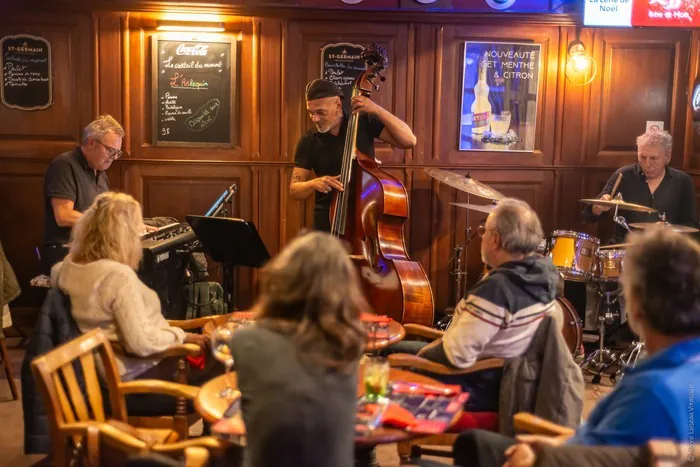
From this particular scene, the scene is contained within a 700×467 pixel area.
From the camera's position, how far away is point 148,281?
4715 mm

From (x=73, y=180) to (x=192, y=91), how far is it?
145cm

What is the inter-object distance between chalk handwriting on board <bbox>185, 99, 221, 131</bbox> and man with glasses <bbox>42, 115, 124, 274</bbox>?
1.13 metres

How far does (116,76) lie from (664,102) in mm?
4126

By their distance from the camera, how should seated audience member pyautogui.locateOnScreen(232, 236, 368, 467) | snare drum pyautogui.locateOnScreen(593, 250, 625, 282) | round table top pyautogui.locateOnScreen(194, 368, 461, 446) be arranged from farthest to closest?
snare drum pyautogui.locateOnScreen(593, 250, 625, 282)
round table top pyautogui.locateOnScreen(194, 368, 461, 446)
seated audience member pyautogui.locateOnScreen(232, 236, 368, 467)

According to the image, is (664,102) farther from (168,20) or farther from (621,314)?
(168,20)

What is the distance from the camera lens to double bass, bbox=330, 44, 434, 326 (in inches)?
167

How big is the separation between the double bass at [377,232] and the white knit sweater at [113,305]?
55.2 inches

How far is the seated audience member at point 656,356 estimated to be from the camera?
1.80 m

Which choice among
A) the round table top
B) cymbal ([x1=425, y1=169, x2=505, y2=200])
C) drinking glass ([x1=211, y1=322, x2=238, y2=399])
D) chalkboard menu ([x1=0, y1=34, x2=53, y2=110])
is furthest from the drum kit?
chalkboard menu ([x1=0, y1=34, x2=53, y2=110])

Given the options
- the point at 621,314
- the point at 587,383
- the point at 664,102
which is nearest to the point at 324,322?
the point at 587,383

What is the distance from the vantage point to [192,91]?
6039 millimetres

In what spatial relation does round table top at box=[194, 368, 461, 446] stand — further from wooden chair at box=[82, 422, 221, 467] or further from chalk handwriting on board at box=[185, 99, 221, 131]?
chalk handwriting on board at box=[185, 99, 221, 131]

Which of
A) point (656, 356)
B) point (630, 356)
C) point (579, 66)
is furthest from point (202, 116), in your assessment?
point (656, 356)

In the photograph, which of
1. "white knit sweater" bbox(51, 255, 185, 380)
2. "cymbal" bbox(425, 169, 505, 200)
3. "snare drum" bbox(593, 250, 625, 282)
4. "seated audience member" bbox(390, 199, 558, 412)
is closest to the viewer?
"seated audience member" bbox(390, 199, 558, 412)
